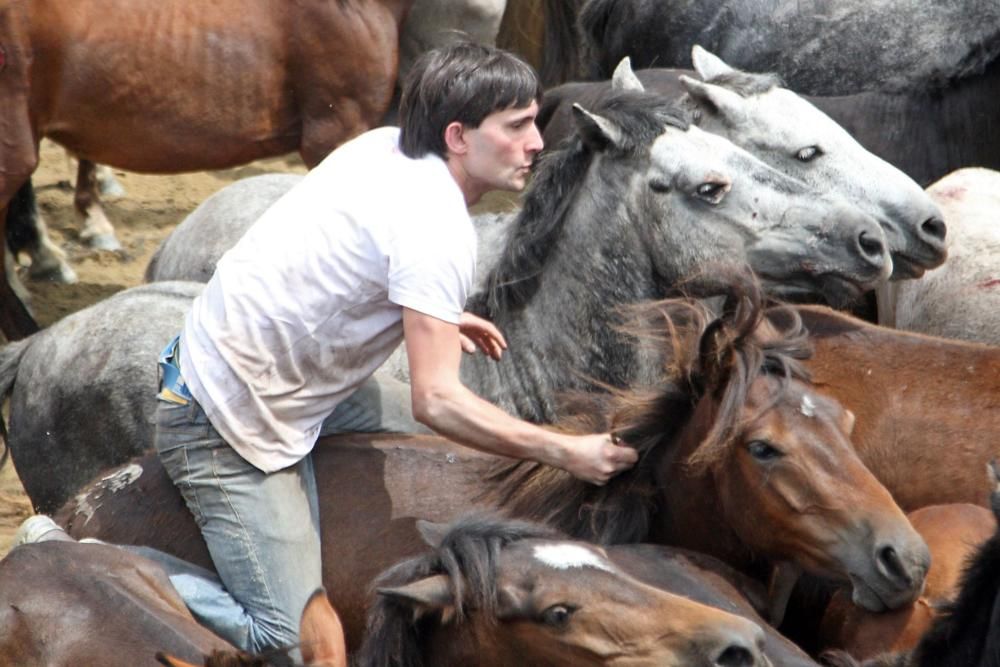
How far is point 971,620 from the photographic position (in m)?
2.71

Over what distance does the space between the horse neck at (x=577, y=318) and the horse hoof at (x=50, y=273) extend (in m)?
4.19

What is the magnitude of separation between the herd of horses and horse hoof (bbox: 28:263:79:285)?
201cm

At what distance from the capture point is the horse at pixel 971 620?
8.74 feet

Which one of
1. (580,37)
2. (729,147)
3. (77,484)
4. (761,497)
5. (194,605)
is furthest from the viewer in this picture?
(580,37)

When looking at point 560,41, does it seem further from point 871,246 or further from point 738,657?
point 738,657

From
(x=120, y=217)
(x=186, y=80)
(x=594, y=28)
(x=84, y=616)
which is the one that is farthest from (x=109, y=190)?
(x=84, y=616)

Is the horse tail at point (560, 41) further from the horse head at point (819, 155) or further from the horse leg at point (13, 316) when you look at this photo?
the horse head at point (819, 155)

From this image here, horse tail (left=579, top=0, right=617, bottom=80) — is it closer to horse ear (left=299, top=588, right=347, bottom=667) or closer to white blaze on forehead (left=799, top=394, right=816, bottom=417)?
white blaze on forehead (left=799, top=394, right=816, bottom=417)

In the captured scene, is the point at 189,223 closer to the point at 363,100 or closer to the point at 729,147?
the point at 363,100

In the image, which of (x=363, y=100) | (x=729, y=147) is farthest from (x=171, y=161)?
(x=729, y=147)

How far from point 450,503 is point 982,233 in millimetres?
2210

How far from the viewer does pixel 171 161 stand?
22.6ft

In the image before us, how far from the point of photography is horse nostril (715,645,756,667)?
2.63 m

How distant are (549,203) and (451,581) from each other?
150 cm
